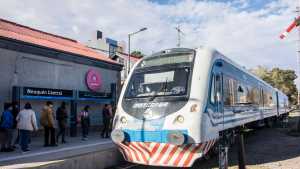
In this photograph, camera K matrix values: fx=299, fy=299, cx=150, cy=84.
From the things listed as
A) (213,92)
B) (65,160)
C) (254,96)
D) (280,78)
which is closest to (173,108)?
(213,92)

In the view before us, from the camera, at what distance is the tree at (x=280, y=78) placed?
66.6m

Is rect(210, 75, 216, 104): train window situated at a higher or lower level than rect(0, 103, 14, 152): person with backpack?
higher

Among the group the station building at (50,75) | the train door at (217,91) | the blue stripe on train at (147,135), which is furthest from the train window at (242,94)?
the station building at (50,75)

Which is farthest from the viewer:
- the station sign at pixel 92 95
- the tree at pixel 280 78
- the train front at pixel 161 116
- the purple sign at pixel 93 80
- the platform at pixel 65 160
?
the tree at pixel 280 78

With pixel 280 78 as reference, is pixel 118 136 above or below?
below

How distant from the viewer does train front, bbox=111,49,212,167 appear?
641cm

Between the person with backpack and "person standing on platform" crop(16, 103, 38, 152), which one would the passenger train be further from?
A: the person with backpack

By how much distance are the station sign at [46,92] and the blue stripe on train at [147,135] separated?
7.64m

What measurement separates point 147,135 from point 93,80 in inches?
439

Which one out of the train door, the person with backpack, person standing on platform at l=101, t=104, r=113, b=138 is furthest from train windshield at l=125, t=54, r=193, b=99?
person standing on platform at l=101, t=104, r=113, b=138

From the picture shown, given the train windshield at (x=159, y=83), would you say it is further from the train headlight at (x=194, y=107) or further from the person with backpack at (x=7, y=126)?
the person with backpack at (x=7, y=126)

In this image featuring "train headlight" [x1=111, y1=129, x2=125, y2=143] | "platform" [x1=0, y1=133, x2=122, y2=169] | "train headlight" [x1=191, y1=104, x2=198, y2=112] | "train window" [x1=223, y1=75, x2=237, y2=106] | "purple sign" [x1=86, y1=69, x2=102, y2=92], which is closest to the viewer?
"train headlight" [x1=191, y1=104, x2=198, y2=112]

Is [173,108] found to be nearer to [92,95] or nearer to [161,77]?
[161,77]

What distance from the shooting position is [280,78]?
6744 centimetres
